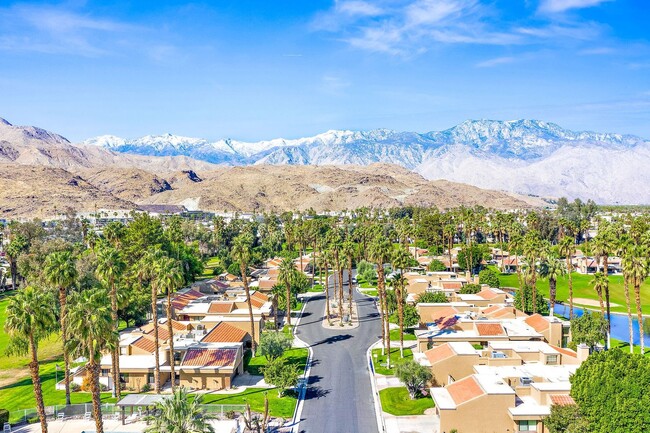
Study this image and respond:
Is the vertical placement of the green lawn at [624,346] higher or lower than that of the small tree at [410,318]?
lower

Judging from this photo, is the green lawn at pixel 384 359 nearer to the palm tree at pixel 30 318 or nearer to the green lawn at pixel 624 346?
the green lawn at pixel 624 346

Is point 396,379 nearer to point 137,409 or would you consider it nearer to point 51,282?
point 137,409

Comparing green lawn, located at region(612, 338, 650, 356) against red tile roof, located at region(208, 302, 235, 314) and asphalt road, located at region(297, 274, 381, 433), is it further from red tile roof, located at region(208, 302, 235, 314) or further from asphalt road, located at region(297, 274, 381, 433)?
red tile roof, located at region(208, 302, 235, 314)

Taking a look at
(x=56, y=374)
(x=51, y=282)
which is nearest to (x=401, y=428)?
(x=51, y=282)

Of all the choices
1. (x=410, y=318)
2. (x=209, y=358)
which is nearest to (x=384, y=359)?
(x=410, y=318)

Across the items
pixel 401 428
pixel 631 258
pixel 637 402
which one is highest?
pixel 631 258

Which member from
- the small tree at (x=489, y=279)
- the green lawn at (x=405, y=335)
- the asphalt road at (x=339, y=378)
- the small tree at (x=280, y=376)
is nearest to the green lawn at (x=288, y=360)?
the asphalt road at (x=339, y=378)

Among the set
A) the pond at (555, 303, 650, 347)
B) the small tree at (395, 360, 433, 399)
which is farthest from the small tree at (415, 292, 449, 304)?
the small tree at (395, 360, 433, 399)

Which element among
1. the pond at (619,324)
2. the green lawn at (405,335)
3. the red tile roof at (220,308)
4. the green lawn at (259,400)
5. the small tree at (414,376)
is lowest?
the pond at (619,324)
